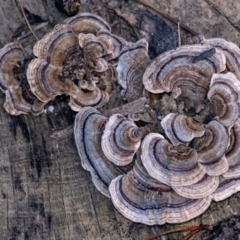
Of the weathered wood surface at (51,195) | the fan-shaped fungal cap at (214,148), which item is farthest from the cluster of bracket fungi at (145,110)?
the weathered wood surface at (51,195)

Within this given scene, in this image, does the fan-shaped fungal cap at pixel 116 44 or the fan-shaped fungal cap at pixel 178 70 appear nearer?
the fan-shaped fungal cap at pixel 178 70

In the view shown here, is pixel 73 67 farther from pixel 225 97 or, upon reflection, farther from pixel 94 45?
pixel 225 97

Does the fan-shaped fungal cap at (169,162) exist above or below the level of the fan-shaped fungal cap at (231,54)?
below

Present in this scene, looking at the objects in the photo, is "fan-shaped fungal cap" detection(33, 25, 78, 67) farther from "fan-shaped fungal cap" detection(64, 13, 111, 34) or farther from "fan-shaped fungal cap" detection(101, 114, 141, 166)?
"fan-shaped fungal cap" detection(101, 114, 141, 166)

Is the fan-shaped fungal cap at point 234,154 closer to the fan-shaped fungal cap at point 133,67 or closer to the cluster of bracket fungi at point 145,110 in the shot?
the cluster of bracket fungi at point 145,110

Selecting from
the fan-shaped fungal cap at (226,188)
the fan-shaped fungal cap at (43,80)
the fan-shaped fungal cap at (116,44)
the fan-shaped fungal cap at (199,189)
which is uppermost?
the fan-shaped fungal cap at (116,44)

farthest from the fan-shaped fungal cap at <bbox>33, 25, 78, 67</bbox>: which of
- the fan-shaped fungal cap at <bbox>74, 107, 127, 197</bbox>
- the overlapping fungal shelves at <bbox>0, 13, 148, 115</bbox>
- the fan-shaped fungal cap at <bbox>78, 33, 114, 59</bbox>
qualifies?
the fan-shaped fungal cap at <bbox>74, 107, 127, 197</bbox>
